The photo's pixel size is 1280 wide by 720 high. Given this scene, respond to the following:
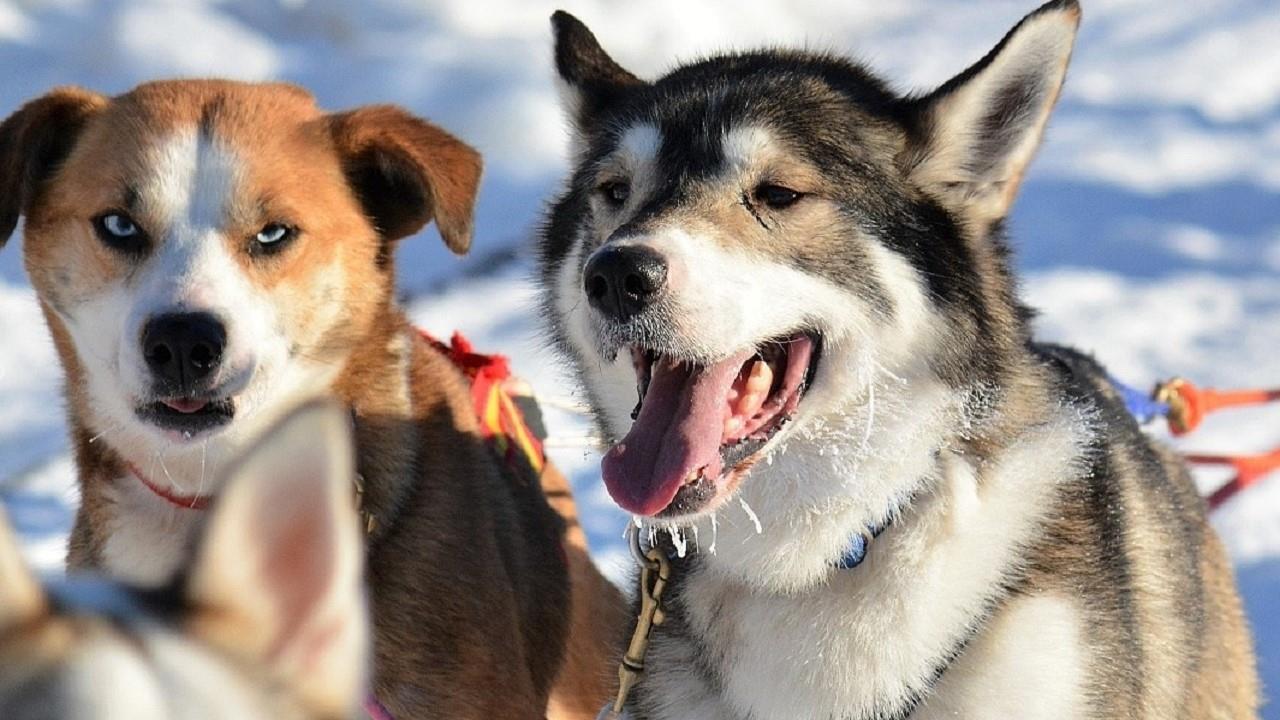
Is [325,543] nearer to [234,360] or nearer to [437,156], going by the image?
[234,360]

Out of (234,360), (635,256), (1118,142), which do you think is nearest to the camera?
(635,256)

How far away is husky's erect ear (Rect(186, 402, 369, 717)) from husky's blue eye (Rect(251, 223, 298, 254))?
154 cm

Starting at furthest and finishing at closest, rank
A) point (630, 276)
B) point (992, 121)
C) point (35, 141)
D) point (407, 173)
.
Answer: point (407, 173), point (35, 141), point (992, 121), point (630, 276)

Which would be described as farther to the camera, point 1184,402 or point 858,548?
point 1184,402

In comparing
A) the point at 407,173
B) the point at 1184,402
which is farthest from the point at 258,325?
the point at 1184,402

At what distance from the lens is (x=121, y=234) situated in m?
2.39

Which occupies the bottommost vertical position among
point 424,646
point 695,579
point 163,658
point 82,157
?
point 424,646

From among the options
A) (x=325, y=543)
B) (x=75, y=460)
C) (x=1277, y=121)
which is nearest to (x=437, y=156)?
(x=75, y=460)

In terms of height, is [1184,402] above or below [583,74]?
below

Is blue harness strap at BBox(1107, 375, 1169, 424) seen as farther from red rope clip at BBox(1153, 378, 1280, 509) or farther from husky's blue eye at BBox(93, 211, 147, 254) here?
husky's blue eye at BBox(93, 211, 147, 254)

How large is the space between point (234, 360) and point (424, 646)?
569 mm

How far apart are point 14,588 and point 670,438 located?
54.1 inches

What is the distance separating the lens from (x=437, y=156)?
2639 millimetres

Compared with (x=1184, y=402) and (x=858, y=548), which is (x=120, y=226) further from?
(x=1184, y=402)
